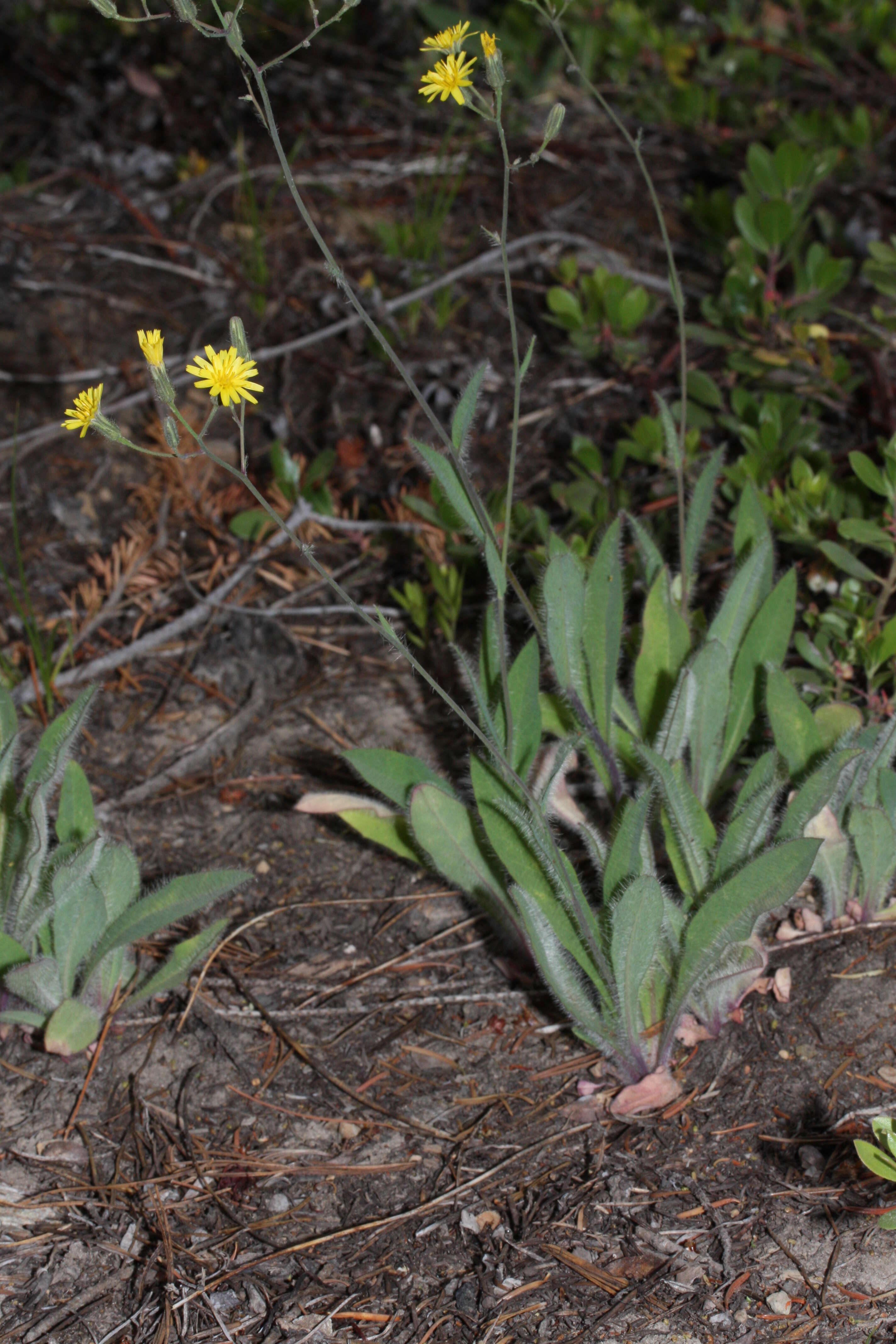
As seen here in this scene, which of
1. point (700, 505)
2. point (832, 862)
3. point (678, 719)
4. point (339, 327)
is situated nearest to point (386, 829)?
point (678, 719)

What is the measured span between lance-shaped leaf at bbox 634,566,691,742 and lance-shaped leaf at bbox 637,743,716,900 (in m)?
0.25

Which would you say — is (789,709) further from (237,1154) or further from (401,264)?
(401,264)

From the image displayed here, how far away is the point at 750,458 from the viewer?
2553mm

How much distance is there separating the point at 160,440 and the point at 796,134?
93.3 inches

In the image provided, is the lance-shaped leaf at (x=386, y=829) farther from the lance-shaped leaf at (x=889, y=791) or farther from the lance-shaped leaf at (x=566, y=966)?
the lance-shaped leaf at (x=889, y=791)

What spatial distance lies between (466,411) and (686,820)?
74 cm

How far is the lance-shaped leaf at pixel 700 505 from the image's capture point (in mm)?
2162

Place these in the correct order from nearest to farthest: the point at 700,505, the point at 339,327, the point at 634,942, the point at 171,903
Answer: the point at 634,942 → the point at 171,903 → the point at 700,505 → the point at 339,327

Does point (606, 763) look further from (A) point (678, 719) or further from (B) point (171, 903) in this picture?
(B) point (171, 903)

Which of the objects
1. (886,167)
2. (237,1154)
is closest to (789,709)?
(237,1154)

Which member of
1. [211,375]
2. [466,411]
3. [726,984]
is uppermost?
[211,375]

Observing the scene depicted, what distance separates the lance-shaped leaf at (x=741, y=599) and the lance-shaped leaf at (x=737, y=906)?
56 centimetres

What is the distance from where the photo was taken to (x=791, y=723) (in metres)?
1.84

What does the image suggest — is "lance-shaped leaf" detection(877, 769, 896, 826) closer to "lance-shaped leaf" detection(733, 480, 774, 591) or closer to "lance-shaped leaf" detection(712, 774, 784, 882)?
"lance-shaped leaf" detection(712, 774, 784, 882)
